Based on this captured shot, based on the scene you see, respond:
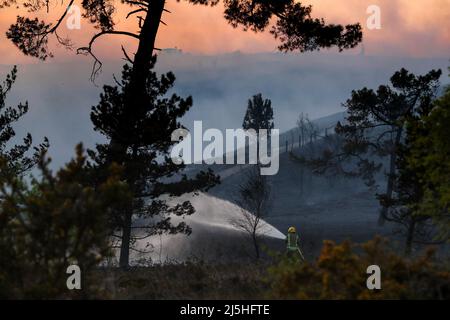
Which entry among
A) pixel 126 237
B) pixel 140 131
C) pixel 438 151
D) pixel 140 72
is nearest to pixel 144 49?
pixel 140 72

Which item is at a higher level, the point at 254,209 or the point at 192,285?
the point at 254,209

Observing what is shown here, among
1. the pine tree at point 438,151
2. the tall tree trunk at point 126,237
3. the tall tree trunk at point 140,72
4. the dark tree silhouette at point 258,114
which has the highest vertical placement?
the dark tree silhouette at point 258,114

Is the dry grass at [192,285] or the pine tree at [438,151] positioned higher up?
the pine tree at [438,151]

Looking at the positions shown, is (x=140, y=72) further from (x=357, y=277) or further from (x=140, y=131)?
(x=357, y=277)

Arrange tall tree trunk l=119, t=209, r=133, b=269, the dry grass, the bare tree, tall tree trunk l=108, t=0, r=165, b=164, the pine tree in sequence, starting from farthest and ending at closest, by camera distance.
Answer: the bare tree, tall tree trunk l=119, t=209, r=133, b=269, tall tree trunk l=108, t=0, r=165, b=164, the pine tree, the dry grass

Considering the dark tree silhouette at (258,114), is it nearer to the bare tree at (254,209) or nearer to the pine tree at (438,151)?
the bare tree at (254,209)

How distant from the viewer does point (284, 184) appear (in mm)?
122000

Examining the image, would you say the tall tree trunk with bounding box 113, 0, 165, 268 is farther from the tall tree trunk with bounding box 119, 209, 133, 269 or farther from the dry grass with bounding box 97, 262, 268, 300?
the dry grass with bounding box 97, 262, 268, 300

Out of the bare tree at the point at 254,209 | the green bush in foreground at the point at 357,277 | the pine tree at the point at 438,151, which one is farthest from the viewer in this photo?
the bare tree at the point at 254,209

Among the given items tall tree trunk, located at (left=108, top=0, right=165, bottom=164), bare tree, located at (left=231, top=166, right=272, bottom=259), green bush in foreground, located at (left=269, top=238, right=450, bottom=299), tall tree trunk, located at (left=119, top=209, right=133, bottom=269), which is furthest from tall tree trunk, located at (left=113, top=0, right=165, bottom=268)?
bare tree, located at (left=231, top=166, right=272, bottom=259)

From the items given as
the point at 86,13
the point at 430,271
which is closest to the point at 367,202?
the point at 86,13


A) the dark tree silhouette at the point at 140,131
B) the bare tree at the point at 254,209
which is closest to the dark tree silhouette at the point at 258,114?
the bare tree at the point at 254,209

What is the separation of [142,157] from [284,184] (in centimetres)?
9898

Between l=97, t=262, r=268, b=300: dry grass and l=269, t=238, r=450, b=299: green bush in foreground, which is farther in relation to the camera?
l=97, t=262, r=268, b=300: dry grass
